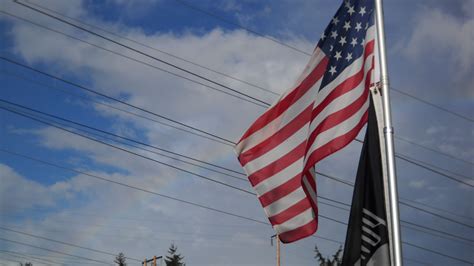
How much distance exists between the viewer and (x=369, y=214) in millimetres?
8250

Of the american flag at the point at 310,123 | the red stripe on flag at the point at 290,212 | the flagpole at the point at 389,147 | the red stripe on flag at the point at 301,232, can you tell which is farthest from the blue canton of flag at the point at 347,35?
the red stripe on flag at the point at 301,232

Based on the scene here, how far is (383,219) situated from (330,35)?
3.31 metres

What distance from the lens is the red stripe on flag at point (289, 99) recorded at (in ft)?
33.4

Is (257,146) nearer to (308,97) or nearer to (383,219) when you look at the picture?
(308,97)

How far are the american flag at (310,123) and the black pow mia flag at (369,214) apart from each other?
51 centimetres

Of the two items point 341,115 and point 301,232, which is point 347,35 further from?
point 301,232

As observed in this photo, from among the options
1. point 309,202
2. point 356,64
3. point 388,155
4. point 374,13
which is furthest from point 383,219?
point 374,13

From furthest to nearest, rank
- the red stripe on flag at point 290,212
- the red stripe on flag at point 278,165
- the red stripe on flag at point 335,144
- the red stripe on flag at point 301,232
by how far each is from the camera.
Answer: the red stripe on flag at point 278,165, the red stripe on flag at point 290,212, the red stripe on flag at point 301,232, the red stripe on flag at point 335,144

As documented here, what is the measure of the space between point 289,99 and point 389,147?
107 inches

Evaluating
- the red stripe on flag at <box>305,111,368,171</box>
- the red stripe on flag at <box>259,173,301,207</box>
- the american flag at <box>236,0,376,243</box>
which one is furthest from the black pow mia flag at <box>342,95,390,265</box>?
the red stripe on flag at <box>259,173,301,207</box>

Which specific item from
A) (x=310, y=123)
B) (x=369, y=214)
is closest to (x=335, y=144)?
(x=310, y=123)

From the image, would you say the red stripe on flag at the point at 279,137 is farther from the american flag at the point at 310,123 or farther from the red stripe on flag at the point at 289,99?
the red stripe on flag at the point at 289,99

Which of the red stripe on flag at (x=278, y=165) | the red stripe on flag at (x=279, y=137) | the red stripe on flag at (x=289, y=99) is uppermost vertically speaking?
the red stripe on flag at (x=289, y=99)

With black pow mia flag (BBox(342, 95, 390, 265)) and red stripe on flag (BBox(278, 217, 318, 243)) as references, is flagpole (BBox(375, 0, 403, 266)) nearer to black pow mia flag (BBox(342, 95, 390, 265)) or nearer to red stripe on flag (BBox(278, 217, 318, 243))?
black pow mia flag (BBox(342, 95, 390, 265))
